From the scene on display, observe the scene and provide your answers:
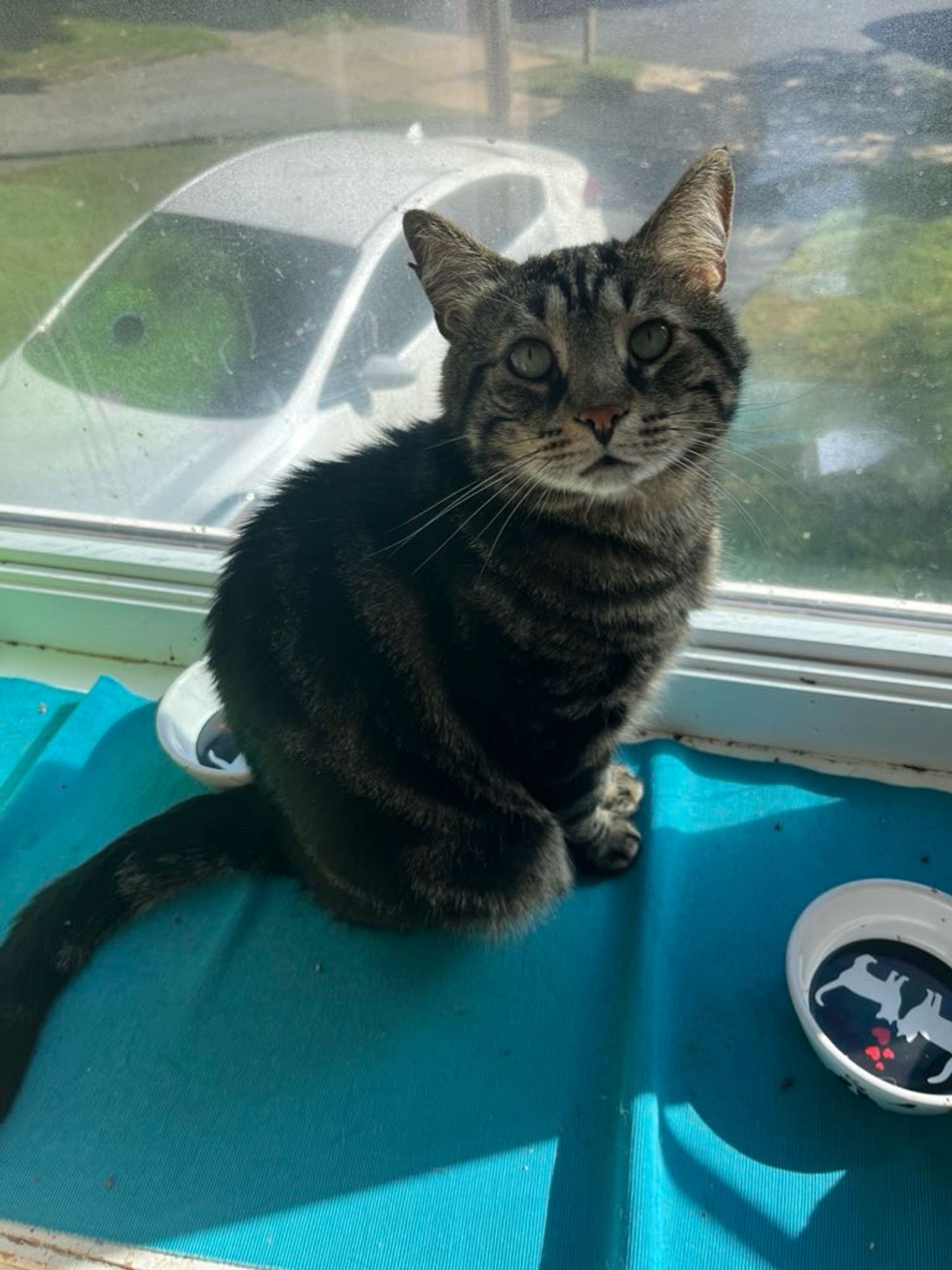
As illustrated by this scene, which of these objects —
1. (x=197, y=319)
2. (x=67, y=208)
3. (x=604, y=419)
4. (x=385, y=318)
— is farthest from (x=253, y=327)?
(x=604, y=419)

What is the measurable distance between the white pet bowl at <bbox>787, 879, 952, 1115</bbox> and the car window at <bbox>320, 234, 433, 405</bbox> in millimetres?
1005

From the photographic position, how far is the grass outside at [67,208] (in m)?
1.35

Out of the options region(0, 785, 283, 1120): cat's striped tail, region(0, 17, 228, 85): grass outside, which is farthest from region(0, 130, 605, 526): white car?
region(0, 785, 283, 1120): cat's striped tail

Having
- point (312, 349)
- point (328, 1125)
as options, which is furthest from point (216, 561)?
point (328, 1125)

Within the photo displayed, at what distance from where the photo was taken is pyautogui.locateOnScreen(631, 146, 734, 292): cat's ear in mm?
951

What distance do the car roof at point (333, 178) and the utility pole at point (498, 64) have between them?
1.4 inches

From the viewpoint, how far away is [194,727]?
57.1 inches

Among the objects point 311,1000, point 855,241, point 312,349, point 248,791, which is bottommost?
point 311,1000

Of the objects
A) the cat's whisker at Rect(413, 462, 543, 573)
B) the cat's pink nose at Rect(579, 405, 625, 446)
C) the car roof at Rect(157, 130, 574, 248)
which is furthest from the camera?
the car roof at Rect(157, 130, 574, 248)

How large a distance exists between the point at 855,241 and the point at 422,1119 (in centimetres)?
120

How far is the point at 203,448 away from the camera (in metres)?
1.58

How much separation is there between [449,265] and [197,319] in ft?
1.95

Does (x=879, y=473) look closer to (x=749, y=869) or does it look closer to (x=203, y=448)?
(x=749, y=869)

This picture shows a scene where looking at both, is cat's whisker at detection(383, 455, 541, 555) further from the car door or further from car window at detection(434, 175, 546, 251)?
car window at detection(434, 175, 546, 251)
